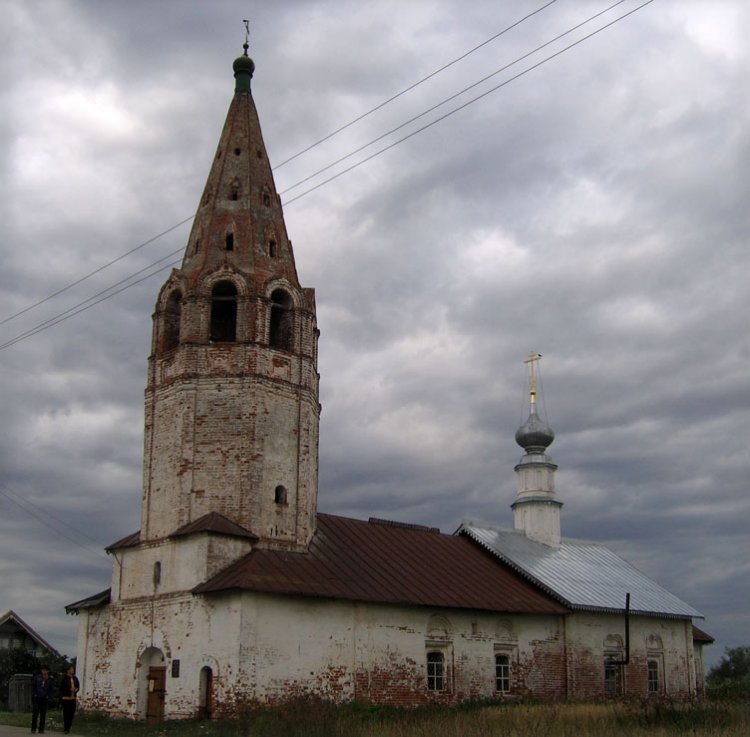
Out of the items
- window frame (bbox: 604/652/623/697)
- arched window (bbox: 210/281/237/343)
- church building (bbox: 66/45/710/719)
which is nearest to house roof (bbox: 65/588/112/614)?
church building (bbox: 66/45/710/719)

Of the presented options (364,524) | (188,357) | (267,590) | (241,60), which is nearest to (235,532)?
(267,590)

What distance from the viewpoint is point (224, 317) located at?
2769 centimetres

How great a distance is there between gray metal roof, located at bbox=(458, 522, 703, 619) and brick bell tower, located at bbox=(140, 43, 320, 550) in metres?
9.18

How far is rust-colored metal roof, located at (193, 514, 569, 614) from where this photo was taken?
930 inches

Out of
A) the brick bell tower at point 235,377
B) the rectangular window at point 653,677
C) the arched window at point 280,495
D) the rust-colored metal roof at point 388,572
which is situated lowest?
the rectangular window at point 653,677

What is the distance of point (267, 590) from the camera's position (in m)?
22.6

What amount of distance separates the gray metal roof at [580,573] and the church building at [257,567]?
0.81m

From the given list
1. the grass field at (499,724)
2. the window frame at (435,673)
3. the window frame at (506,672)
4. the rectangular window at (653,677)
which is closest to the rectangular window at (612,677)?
the rectangular window at (653,677)

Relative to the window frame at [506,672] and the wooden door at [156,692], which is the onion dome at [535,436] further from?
the wooden door at [156,692]

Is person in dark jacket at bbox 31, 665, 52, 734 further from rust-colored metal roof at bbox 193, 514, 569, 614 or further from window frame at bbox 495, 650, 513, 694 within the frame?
window frame at bbox 495, 650, 513, 694

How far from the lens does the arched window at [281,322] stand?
2708cm

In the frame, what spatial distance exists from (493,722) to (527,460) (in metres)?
21.3

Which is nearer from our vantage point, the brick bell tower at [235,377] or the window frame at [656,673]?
the brick bell tower at [235,377]

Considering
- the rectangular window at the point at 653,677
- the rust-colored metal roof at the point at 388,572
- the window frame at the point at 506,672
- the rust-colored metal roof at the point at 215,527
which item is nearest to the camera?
the rust-colored metal roof at the point at 388,572
